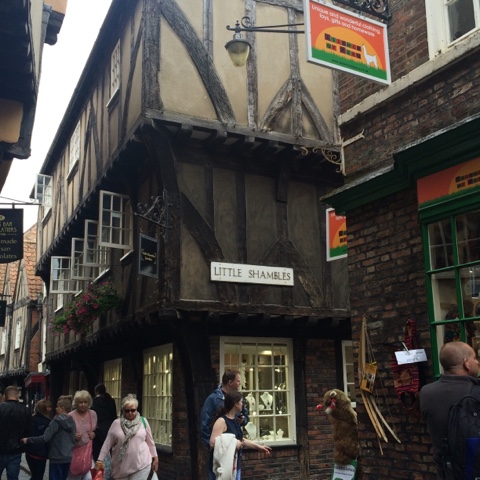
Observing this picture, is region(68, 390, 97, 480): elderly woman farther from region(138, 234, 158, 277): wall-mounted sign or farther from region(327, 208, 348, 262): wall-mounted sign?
region(327, 208, 348, 262): wall-mounted sign

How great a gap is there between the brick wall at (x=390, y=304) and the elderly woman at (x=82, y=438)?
3713 millimetres

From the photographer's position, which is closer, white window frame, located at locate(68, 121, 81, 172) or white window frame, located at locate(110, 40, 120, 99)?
white window frame, located at locate(110, 40, 120, 99)

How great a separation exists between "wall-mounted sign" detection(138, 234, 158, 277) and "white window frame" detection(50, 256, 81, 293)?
18.8 feet

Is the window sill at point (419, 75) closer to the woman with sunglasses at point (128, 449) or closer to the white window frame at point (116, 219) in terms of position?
the woman with sunglasses at point (128, 449)

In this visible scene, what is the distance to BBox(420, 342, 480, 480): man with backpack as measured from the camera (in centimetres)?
371

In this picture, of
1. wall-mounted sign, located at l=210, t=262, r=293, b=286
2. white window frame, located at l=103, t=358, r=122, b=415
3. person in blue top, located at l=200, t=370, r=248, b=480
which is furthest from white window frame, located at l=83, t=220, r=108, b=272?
person in blue top, located at l=200, t=370, r=248, b=480

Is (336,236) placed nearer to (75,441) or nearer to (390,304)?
(390,304)

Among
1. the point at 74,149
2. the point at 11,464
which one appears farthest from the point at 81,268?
the point at 11,464

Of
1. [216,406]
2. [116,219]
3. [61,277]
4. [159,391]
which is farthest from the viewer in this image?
[61,277]

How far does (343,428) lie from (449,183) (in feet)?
9.92

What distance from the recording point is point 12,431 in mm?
8508

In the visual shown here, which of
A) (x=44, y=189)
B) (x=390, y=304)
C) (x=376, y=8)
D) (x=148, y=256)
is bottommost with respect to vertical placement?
(x=390, y=304)

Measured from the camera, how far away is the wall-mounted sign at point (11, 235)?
31.8ft

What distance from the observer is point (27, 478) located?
521 inches
